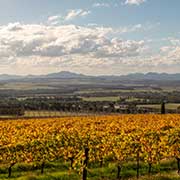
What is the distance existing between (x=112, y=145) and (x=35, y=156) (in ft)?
19.1

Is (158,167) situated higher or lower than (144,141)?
lower

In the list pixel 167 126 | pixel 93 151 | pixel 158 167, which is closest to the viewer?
pixel 93 151

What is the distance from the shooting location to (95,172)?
28.0 metres

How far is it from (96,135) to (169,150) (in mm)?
6013

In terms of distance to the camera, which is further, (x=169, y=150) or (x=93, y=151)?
(x=169, y=150)

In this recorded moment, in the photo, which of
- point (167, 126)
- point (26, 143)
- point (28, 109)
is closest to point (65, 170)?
point (26, 143)

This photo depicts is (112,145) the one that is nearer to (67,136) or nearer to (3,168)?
(67,136)

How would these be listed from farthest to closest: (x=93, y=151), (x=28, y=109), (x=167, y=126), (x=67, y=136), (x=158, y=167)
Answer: (x=28, y=109) → (x=167, y=126) → (x=158, y=167) → (x=67, y=136) → (x=93, y=151)

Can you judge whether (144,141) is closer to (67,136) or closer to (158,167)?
(158,167)

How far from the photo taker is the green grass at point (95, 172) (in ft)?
85.7

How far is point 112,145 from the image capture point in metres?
27.3

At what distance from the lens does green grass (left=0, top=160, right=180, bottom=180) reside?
26.1 metres

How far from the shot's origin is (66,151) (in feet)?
92.8

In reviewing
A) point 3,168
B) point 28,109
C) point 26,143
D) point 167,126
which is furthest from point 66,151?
point 28,109
